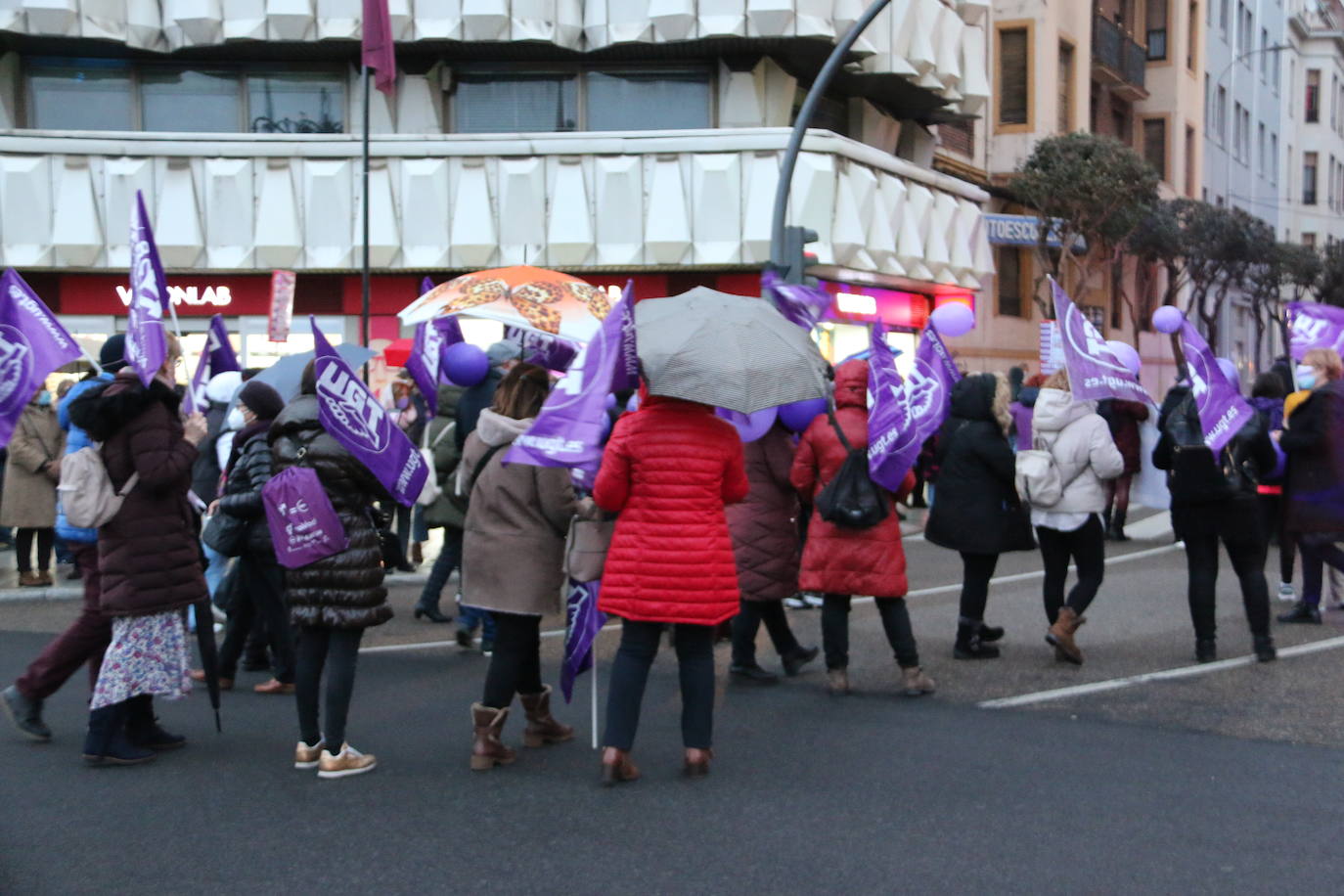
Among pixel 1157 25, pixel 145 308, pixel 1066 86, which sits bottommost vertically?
pixel 145 308

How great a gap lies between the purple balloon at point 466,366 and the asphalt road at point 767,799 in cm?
182

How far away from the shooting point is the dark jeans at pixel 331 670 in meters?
6.38

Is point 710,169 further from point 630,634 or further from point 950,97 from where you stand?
point 630,634

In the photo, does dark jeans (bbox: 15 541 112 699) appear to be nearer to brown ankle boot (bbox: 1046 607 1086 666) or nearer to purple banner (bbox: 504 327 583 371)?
purple banner (bbox: 504 327 583 371)

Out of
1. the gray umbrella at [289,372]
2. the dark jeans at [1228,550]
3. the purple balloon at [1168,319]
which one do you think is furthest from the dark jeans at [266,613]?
the purple balloon at [1168,319]

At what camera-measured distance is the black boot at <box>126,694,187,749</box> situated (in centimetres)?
685

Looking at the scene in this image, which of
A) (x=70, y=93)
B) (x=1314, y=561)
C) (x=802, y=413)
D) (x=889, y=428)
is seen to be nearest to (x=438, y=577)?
(x=802, y=413)

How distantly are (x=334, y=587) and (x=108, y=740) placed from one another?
4.12ft

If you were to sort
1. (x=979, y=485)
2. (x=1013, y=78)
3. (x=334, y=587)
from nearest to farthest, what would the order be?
(x=334, y=587) → (x=979, y=485) → (x=1013, y=78)

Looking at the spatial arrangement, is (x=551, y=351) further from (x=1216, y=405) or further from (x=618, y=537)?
(x=1216, y=405)

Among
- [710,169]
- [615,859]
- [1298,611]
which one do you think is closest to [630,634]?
[615,859]

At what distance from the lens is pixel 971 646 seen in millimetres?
9250

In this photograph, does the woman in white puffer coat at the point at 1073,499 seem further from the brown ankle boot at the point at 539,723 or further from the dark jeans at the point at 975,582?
the brown ankle boot at the point at 539,723

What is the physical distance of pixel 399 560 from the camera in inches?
276
